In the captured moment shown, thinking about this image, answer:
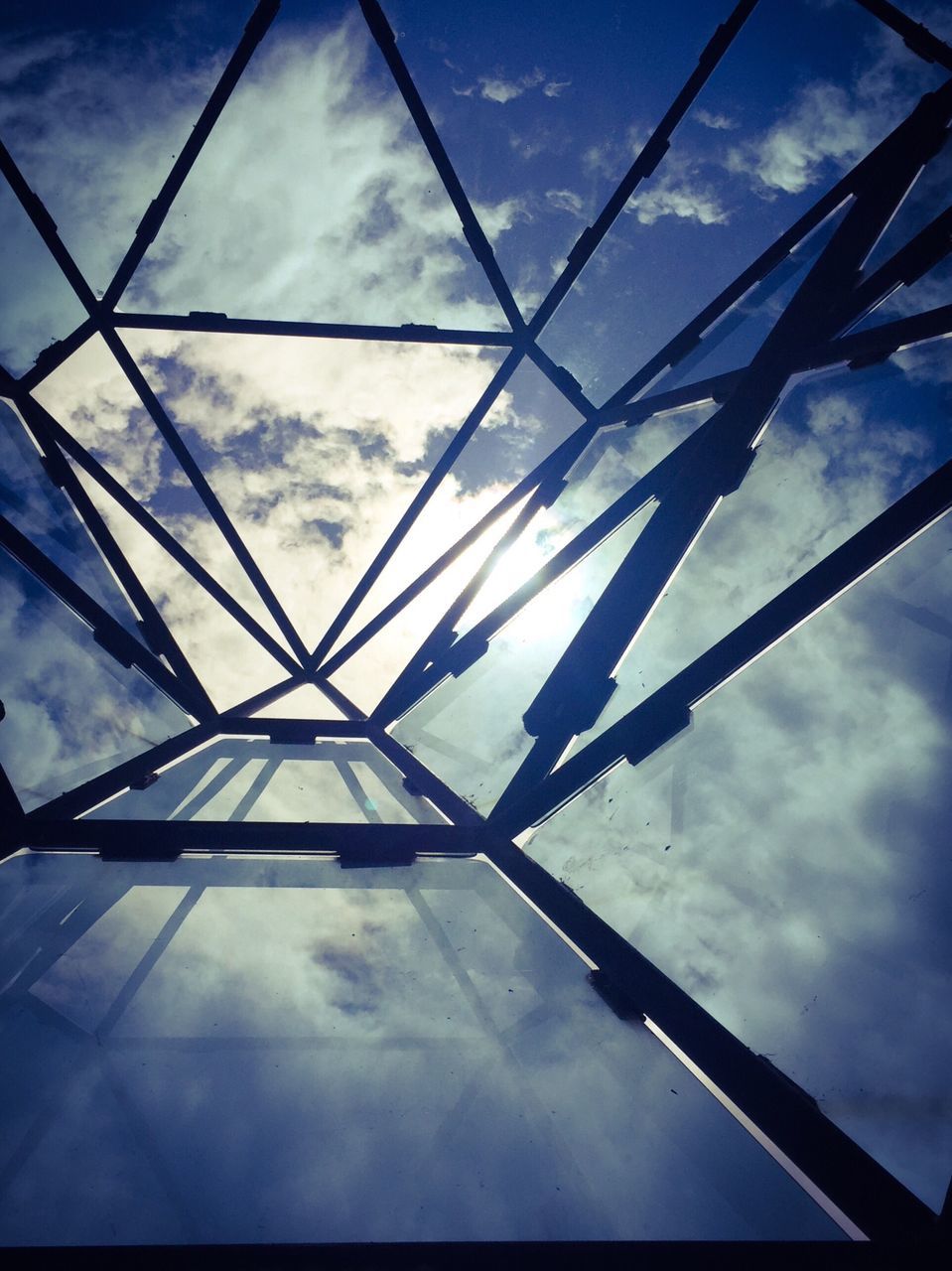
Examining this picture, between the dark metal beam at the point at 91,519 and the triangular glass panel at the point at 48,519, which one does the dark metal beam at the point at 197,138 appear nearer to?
the dark metal beam at the point at 91,519

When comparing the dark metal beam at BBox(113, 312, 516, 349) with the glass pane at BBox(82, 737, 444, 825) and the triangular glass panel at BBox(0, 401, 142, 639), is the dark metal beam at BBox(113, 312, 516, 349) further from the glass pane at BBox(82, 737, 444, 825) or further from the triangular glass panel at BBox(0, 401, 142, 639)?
the glass pane at BBox(82, 737, 444, 825)

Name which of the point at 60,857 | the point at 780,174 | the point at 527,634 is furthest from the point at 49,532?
the point at 780,174

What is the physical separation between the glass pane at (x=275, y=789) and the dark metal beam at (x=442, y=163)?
3.80 m

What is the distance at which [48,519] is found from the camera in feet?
13.8

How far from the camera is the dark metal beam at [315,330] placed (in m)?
4.45

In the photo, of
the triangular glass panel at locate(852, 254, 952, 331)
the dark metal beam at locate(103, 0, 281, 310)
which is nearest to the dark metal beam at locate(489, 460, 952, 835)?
the triangular glass panel at locate(852, 254, 952, 331)

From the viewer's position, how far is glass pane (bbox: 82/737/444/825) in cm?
387

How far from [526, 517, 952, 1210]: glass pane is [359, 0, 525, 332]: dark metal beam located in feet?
10.8

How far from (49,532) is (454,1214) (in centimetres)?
459

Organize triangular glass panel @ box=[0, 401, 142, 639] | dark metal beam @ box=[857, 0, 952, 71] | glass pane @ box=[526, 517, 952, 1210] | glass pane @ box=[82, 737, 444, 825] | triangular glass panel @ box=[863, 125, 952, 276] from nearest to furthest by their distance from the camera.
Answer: glass pane @ box=[526, 517, 952, 1210] → triangular glass panel @ box=[863, 125, 952, 276] → dark metal beam @ box=[857, 0, 952, 71] → glass pane @ box=[82, 737, 444, 825] → triangular glass panel @ box=[0, 401, 142, 639]

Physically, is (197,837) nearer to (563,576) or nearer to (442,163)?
(563,576)

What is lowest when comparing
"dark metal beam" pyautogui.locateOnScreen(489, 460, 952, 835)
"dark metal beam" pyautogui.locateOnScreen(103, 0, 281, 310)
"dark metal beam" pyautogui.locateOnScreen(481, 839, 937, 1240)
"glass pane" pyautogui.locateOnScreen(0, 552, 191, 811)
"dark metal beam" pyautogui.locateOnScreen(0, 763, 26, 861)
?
"dark metal beam" pyautogui.locateOnScreen(481, 839, 937, 1240)

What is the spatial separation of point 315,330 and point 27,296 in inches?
80.1

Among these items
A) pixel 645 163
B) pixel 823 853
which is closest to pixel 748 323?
pixel 645 163
